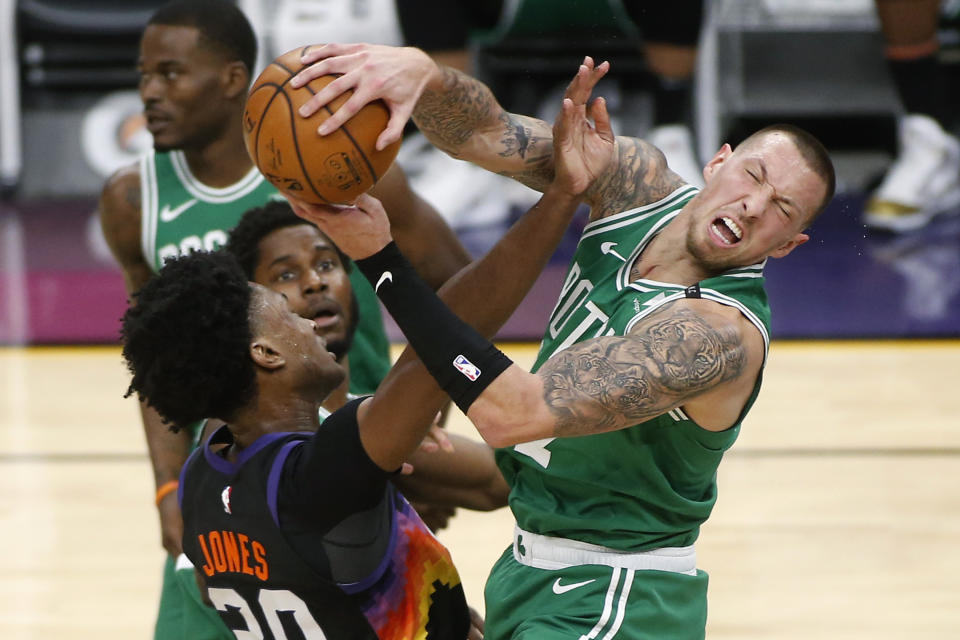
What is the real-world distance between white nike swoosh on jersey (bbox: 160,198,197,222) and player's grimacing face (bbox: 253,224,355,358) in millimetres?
526

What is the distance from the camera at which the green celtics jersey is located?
2.70 m

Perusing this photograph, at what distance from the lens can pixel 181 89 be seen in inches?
155

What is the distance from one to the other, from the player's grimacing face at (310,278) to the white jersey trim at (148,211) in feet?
1.86

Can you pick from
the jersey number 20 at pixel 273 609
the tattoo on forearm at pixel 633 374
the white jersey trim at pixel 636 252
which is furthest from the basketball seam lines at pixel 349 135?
the jersey number 20 at pixel 273 609

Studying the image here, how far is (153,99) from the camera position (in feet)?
12.9

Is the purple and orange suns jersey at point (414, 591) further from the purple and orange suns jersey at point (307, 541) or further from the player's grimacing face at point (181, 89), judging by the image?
the player's grimacing face at point (181, 89)

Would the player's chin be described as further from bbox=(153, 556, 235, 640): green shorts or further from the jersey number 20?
the jersey number 20

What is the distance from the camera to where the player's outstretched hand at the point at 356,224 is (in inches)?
96.3

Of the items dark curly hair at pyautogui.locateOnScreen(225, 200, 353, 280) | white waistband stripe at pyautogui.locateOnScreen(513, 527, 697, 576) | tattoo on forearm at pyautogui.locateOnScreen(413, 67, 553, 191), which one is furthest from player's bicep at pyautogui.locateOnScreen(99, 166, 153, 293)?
white waistband stripe at pyautogui.locateOnScreen(513, 527, 697, 576)

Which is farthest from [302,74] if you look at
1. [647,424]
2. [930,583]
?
[930,583]

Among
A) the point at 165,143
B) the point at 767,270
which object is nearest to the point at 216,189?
the point at 165,143

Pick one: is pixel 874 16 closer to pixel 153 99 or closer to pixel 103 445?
pixel 103 445

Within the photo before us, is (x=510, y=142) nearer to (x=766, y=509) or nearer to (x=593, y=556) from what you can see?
(x=593, y=556)

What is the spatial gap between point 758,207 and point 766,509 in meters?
2.83
